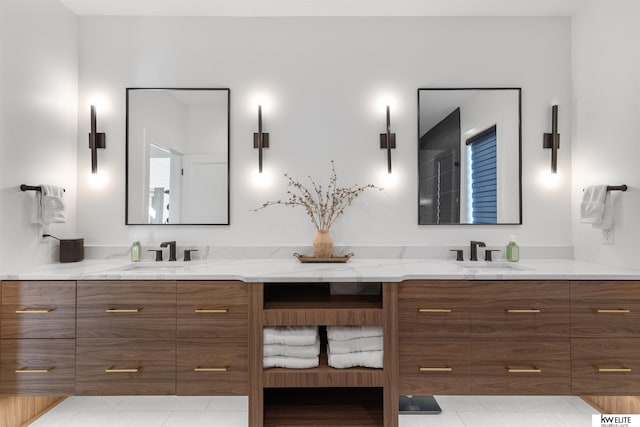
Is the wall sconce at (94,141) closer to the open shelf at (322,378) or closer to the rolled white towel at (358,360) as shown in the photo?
the open shelf at (322,378)

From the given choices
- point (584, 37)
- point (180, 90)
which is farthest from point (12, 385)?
point (584, 37)

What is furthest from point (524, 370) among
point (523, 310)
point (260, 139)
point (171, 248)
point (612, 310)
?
point (171, 248)

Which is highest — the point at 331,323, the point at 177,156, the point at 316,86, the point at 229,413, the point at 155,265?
the point at 316,86

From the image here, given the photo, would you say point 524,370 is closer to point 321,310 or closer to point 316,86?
point 321,310

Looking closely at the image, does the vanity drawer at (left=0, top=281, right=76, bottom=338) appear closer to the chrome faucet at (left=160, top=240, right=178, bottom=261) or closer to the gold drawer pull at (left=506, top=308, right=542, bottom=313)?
the chrome faucet at (left=160, top=240, right=178, bottom=261)

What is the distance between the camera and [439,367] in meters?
1.77

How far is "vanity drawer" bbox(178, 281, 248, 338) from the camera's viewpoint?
1789mm

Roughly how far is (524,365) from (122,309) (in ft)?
6.61

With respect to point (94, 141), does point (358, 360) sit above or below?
below

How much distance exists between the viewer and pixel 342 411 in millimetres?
1902

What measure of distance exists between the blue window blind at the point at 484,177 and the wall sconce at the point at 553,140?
0.36 m

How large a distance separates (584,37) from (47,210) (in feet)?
11.2

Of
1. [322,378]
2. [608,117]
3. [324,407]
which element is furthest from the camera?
[608,117]

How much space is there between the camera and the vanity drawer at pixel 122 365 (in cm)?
179
